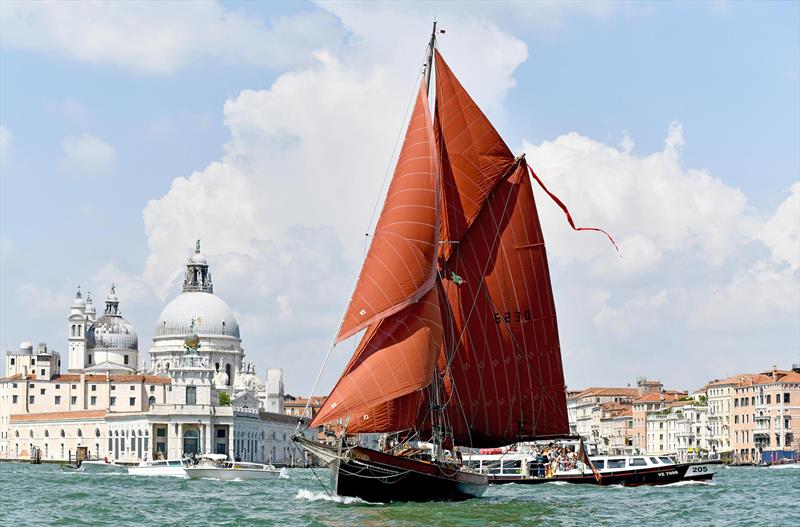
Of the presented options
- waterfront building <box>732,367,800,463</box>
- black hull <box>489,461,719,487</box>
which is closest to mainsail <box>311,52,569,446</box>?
black hull <box>489,461,719,487</box>

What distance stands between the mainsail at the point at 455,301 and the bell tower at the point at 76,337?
117m

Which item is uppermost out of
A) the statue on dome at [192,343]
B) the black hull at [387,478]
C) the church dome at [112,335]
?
the church dome at [112,335]

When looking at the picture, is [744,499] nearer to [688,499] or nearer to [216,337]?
[688,499]

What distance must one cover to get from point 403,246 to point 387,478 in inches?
219

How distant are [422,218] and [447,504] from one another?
705cm

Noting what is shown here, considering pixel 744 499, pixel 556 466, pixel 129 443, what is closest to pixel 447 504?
pixel 744 499

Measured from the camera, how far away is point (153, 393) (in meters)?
141

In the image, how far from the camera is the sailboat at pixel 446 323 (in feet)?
116

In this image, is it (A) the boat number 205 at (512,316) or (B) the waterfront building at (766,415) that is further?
(B) the waterfront building at (766,415)

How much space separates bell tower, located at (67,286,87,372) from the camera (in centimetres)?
15281

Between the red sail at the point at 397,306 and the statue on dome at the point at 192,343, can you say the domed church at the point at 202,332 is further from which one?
the red sail at the point at 397,306

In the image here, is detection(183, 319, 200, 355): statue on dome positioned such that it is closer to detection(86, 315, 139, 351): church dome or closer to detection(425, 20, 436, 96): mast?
detection(86, 315, 139, 351): church dome

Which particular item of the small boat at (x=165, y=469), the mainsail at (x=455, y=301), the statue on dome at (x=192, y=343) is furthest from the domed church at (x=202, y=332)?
the mainsail at (x=455, y=301)

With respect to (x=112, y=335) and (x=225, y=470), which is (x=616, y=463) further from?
(x=112, y=335)
